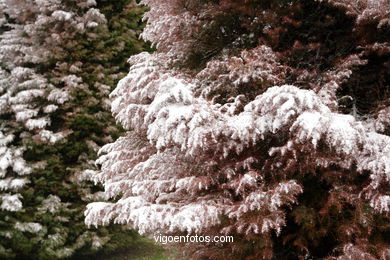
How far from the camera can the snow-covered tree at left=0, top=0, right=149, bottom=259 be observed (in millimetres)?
6695

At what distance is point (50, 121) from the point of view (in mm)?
6887

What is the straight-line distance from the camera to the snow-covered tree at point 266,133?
2.91 metres

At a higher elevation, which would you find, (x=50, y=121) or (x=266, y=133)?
(x=50, y=121)

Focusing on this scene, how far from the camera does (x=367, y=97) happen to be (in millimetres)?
Result: 3768

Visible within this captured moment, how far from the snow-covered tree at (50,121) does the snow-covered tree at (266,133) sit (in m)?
2.84

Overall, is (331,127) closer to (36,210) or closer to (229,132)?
(229,132)

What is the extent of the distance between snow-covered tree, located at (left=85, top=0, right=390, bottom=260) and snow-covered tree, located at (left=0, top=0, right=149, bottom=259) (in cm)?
284

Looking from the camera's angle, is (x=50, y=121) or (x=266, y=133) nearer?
(x=266, y=133)

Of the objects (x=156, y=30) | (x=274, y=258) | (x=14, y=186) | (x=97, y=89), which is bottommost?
(x=274, y=258)

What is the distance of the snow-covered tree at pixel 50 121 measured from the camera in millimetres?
6695

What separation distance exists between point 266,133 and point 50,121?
4.98m

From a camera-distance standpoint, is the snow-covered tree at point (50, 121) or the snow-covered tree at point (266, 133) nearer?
the snow-covered tree at point (266, 133)

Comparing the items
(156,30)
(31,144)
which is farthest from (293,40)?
(31,144)

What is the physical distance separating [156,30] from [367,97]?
8.10 ft
